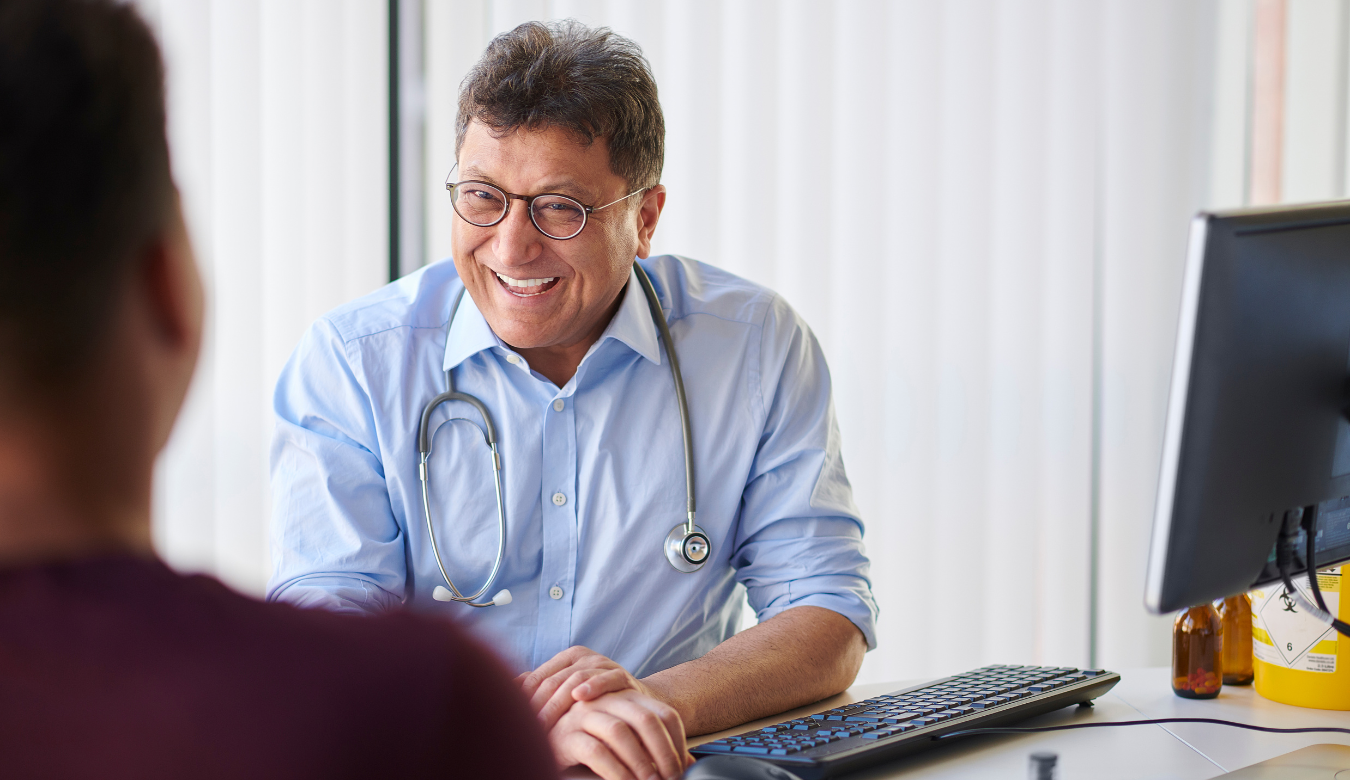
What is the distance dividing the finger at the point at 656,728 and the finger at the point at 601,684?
1cm

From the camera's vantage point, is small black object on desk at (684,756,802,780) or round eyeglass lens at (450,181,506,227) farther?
round eyeglass lens at (450,181,506,227)

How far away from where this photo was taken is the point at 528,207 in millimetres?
1506

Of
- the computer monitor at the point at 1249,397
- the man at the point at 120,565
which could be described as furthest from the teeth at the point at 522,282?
the man at the point at 120,565

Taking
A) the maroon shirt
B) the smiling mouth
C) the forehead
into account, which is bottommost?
the maroon shirt

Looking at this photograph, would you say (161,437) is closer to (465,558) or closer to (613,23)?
(465,558)

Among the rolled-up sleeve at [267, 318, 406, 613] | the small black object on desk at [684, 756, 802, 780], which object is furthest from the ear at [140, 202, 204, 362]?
the rolled-up sleeve at [267, 318, 406, 613]

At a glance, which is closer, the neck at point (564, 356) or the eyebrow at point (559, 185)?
the eyebrow at point (559, 185)

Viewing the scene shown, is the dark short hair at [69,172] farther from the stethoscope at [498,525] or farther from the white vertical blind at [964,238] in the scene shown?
the white vertical blind at [964,238]

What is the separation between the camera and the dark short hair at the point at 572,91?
1.47m

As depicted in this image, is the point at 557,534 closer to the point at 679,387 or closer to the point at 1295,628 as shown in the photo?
the point at 679,387

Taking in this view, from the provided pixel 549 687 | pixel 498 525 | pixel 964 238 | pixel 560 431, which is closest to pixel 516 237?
pixel 560 431

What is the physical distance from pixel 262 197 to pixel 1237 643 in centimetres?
199

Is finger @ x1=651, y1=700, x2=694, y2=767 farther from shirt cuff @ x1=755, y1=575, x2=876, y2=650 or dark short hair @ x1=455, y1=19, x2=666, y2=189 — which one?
dark short hair @ x1=455, y1=19, x2=666, y2=189

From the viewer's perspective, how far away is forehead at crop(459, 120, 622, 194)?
1.48 m
